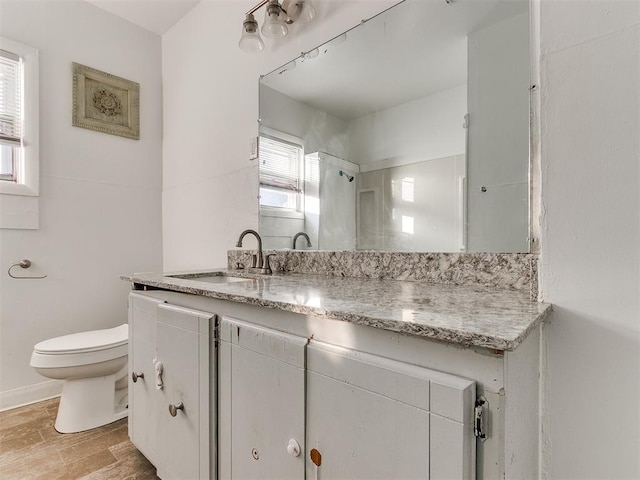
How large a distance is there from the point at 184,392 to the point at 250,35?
162cm

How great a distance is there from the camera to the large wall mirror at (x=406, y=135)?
1.07 metres

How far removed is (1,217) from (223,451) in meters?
1.96

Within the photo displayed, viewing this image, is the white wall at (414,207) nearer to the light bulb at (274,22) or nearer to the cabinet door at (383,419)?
the cabinet door at (383,419)

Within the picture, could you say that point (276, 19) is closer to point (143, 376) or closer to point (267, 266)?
point (267, 266)

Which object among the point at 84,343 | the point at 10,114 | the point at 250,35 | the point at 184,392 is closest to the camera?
the point at 184,392

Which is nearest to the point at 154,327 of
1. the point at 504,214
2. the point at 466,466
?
the point at 466,466

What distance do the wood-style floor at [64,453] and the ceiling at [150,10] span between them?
265 centimetres

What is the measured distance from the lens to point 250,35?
1.67 meters

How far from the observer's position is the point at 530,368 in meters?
0.72

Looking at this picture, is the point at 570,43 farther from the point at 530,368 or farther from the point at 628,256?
the point at 530,368

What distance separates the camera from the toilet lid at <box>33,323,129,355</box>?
5.51 ft

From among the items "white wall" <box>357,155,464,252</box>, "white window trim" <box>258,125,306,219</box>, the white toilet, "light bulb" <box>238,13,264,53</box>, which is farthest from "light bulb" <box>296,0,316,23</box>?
the white toilet

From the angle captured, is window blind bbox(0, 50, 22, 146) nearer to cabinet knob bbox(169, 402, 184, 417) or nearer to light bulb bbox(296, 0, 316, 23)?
light bulb bbox(296, 0, 316, 23)

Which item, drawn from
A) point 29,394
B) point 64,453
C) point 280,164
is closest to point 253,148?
point 280,164
